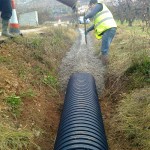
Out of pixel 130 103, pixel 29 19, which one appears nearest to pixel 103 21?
pixel 130 103

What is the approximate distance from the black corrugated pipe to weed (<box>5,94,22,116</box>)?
75cm

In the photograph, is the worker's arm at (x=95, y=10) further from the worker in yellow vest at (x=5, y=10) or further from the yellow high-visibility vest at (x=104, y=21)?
the worker in yellow vest at (x=5, y=10)

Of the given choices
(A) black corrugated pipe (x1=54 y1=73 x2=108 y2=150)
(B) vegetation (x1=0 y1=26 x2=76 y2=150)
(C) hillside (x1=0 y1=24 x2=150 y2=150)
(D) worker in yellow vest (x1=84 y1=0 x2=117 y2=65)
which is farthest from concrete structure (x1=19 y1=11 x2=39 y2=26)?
(A) black corrugated pipe (x1=54 y1=73 x2=108 y2=150)

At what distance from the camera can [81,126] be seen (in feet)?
11.2

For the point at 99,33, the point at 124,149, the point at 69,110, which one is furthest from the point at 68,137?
the point at 99,33

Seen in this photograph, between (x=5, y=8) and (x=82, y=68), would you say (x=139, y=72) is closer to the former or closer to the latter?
(x=82, y=68)

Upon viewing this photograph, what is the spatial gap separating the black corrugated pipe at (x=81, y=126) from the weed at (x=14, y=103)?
29.4 inches

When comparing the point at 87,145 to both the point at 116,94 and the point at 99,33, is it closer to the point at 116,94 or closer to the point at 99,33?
the point at 116,94

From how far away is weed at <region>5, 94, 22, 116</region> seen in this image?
13.8ft

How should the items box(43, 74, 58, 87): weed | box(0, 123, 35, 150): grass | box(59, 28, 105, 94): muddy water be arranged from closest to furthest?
box(0, 123, 35, 150): grass < box(43, 74, 58, 87): weed < box(59, 28, 105, 94): muddy water

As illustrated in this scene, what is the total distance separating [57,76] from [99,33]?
6.48 ft

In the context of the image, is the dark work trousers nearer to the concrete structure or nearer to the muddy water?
the muddy water

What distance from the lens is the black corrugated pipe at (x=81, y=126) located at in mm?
3062

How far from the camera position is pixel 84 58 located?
30.4 feet
